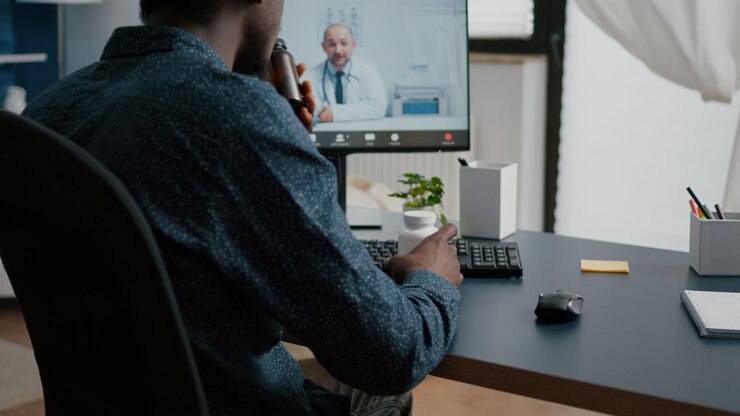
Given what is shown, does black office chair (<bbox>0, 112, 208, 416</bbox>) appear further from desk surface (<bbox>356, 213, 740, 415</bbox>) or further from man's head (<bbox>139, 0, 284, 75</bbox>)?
desk surface (<bbox>356, 213, 740, 415</bbox>)

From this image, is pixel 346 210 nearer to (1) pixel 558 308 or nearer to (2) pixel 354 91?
(2) pixel 354 91

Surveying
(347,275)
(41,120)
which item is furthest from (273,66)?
(347,275)

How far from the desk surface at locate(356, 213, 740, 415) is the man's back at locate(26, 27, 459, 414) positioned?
0.17 meters

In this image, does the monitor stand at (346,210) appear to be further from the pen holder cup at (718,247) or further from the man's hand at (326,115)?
the pen holder cup at (718,247)

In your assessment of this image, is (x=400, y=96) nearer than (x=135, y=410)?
No

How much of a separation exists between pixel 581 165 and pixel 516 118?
1.00 feet

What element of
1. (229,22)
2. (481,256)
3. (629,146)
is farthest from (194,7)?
(629,146)

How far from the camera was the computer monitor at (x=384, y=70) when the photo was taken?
177cm

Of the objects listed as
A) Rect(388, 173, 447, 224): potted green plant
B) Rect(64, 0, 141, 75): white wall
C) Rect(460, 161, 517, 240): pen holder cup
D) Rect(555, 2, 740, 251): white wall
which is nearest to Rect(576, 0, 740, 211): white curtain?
Rect(555, 2, 740, 251): white wall

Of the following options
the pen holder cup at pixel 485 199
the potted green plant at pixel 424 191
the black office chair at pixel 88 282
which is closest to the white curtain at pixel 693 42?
the pen holder cup at pixel 485 199

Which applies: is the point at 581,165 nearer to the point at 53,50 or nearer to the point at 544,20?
the point at 544,20

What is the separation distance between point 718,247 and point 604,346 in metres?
0.42

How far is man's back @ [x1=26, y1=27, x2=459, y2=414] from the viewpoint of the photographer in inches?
34.5

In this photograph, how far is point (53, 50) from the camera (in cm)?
356
